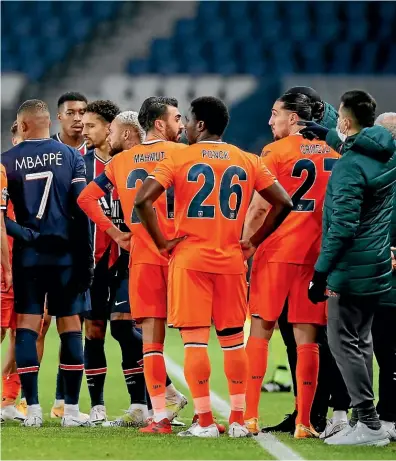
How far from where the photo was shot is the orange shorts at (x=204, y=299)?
543 centimetres

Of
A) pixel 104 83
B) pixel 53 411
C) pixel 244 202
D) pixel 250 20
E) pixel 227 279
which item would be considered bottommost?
pixel 53 411

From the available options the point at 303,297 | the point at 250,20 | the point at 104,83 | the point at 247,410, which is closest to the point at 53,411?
the point at 247,410

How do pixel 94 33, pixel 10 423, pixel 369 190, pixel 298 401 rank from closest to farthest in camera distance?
pixel 369 190 < pixel 298 401 < pixel 10 423 < pixel 94 33

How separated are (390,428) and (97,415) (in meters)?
1.75

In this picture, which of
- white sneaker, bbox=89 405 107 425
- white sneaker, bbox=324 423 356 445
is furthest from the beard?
white sneaker, bbox=324 423 356 445

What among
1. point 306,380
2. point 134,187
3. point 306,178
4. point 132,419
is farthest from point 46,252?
point 306,380

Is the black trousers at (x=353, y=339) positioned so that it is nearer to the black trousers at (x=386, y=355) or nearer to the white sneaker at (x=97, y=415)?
the black trousers at (x=386, y=355)

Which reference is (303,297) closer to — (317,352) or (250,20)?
(317,352)

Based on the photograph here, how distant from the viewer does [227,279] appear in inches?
217

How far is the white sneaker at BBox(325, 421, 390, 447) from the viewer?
5289mm

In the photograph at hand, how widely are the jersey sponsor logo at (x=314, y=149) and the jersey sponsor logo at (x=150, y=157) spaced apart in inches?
30.3

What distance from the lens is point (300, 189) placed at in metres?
5.84

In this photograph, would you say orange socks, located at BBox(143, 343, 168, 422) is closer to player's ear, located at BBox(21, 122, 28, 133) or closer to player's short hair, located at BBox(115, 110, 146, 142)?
player's short hair, located at BBox(115, 110, 146, 142)

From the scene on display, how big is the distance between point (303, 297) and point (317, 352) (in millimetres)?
307
